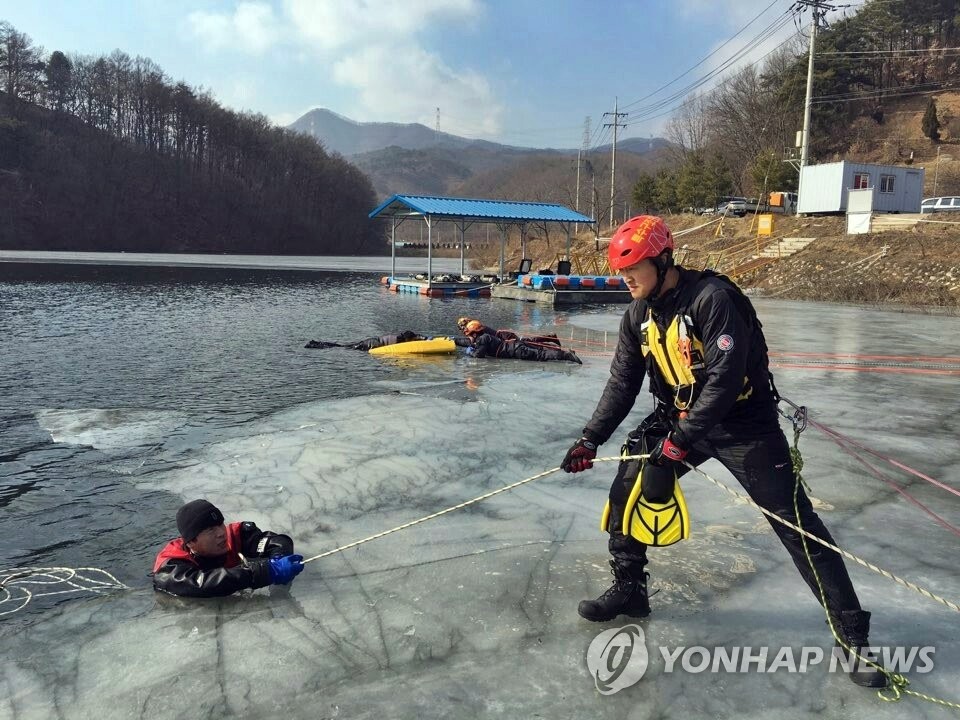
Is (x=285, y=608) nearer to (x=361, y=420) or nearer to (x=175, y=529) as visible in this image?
(x=175, y=529)

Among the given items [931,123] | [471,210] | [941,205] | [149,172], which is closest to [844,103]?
[931,123]

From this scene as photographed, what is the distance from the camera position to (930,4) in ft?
234

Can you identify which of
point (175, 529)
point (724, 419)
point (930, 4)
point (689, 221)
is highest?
point (930, 4)

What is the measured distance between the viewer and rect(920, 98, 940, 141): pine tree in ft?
186

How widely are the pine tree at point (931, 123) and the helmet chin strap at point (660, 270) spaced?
6660 centimetres

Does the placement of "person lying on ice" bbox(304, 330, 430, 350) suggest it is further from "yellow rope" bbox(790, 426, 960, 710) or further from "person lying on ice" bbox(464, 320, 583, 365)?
"yellow rope" bbox(790, 426, 960, 710)

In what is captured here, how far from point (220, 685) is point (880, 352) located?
38.7 feet

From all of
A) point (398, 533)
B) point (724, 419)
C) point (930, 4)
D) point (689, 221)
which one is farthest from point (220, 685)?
point (930, 4)

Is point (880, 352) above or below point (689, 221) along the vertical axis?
below

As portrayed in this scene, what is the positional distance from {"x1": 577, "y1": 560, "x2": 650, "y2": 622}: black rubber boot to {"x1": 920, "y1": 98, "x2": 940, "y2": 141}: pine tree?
66.8m

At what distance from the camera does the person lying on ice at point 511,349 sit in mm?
11422

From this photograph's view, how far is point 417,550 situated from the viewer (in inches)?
160
